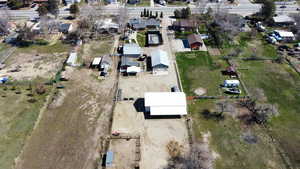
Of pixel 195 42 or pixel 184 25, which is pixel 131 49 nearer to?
pixel 195 42

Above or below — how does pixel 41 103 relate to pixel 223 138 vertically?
above

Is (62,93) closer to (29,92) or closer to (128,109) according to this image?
(29,92)

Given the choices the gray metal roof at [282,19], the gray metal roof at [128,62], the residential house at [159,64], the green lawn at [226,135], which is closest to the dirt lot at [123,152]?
the green lawn at [226,135]

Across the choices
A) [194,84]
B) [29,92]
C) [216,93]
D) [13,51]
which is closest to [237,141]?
[216,93]

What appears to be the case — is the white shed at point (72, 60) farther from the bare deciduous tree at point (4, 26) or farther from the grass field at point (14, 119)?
the bare deciduous tree at point (4, 26)

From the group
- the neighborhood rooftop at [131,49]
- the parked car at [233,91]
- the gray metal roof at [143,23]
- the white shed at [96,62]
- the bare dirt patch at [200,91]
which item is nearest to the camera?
the parked car at [233,91]
